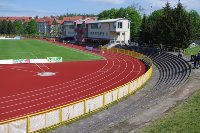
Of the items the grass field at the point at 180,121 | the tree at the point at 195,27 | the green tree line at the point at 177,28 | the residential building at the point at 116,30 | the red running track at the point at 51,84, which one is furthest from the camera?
the residential building at the point at 116,30

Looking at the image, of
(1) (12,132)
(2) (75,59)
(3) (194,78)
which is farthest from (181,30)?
(1) (12,132)

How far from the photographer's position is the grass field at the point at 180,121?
15609 mm

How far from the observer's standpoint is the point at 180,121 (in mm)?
16812

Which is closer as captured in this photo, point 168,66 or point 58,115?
point 58,115

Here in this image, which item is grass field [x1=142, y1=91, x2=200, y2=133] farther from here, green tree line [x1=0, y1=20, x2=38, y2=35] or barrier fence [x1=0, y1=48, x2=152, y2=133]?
green tree line [x1=0, y1=20, x2=38, y2=35]

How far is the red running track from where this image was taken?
25422 millimetres

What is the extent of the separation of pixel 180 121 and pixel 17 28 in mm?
166553

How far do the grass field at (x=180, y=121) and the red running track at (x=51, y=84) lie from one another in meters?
10.7

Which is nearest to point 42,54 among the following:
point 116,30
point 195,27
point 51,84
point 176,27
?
point 116,30

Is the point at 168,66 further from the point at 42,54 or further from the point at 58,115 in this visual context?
the point at 42,54

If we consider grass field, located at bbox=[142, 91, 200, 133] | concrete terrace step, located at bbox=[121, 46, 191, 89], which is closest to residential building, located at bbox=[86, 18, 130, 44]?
concrete terrace step, located at bbox=[121, 46, 191, 89]

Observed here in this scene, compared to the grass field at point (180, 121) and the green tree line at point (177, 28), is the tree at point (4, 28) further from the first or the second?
the grass field at point (180, 121)

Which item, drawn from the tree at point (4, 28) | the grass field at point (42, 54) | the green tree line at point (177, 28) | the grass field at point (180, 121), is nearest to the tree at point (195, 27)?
the green tree line at point (177, 28)

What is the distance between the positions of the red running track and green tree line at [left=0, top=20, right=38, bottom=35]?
380ft
